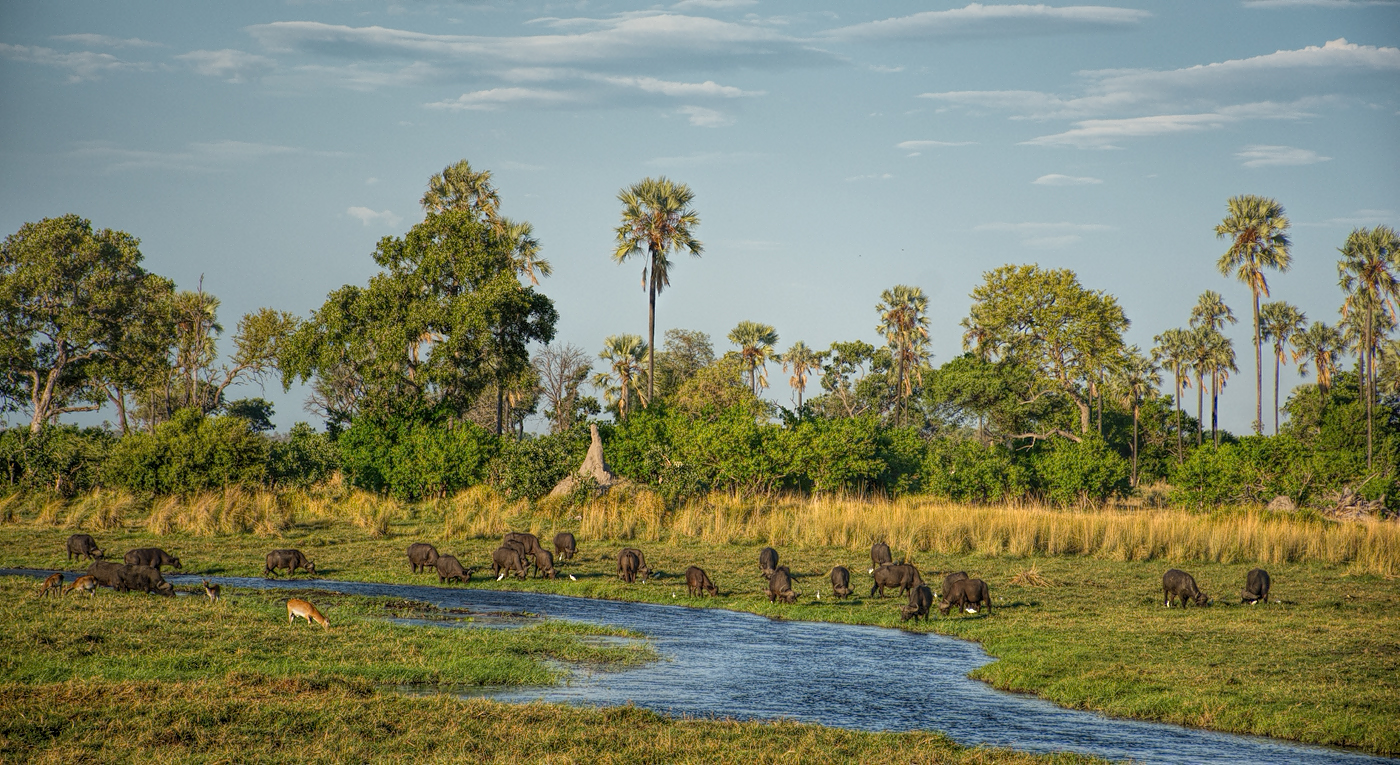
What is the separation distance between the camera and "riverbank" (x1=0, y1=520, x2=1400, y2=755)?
12.4m

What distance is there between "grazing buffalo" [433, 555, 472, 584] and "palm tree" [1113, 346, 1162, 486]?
4944 cm

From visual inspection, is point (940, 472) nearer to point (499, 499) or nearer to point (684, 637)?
point (499, 499)

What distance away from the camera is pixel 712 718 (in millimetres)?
11289

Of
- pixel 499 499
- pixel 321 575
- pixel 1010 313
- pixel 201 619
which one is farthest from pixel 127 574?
pixel 1010 313

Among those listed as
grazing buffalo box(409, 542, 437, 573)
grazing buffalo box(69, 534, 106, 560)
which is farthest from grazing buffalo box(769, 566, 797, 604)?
grazing buffalo box(69, 534, 106, 560)

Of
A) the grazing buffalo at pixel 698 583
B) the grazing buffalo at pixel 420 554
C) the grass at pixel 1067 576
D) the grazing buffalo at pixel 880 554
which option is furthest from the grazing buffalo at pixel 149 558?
the grazing buffalo at pixel 880 554

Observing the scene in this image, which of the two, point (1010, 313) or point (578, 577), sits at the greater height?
point (1010, 313)

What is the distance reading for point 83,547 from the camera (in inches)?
900

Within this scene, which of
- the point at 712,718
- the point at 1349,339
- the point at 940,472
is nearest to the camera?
the point at 712,718

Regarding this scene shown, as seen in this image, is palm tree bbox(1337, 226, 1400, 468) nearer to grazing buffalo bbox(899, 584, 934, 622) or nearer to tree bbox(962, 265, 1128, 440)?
tree bbox(962, 265, 1128, 440)

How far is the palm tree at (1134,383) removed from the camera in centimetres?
6244

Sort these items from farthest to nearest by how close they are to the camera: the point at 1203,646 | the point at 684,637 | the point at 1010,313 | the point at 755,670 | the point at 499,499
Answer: the point at 1010,313 → the point at 499,499 → the point at 684,637 → the point at 1203,646 → the point at 755,670

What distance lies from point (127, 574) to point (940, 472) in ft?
117

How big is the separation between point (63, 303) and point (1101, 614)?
177 feet
